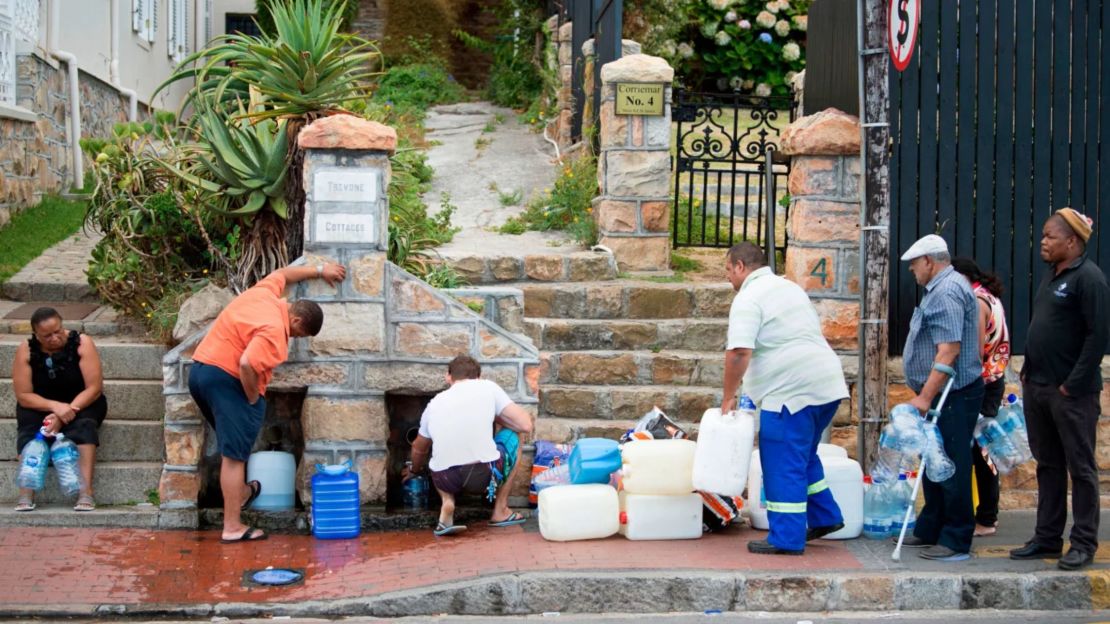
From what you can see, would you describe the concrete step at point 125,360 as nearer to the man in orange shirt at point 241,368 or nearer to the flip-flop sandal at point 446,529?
the man in orange shirt at point 241,368

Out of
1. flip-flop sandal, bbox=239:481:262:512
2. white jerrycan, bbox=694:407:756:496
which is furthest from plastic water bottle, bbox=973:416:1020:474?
flip-flop sandal, bbox=239:481:262:512

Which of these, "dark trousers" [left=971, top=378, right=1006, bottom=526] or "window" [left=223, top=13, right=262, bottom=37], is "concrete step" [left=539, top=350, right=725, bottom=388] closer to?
"dark trousers" [left=971, top=378, right=1006, bottom=526]

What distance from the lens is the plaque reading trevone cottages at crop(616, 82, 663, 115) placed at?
1123 centimetres

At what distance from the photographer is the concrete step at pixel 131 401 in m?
8.80

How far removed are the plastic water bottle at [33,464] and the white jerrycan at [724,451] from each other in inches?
163

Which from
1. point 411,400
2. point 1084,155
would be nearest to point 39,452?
point 411,400

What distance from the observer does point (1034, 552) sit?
23.7 feet

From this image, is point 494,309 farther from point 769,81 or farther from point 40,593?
point 769,81

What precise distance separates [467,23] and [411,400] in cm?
1377

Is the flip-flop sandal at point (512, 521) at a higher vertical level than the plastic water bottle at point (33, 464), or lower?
lower

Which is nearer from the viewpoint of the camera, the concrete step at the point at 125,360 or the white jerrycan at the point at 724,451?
the white jerrycan at the point at 724,451

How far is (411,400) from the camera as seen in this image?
8.87m

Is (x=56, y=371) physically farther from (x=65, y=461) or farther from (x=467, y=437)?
(x=467, y=437)

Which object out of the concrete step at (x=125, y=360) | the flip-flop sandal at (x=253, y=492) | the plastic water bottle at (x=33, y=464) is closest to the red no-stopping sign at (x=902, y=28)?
the flip-flop sandal at (x=253, y=492)
